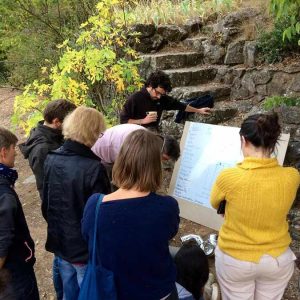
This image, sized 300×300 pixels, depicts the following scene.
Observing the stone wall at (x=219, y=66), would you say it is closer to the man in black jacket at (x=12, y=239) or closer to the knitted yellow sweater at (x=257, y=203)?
the knitted yellow sweater at (x=257, y=203)

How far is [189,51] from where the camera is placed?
6.93m

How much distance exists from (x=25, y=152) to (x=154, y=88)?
5.61 ft

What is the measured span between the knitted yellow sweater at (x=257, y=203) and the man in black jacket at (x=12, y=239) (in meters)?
1.18

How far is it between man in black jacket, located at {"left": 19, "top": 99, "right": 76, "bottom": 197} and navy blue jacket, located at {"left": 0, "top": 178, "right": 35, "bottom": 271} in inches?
24.5

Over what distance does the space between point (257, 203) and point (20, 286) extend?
1505 millimetres

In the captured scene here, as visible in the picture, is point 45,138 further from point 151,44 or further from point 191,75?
point 151,44

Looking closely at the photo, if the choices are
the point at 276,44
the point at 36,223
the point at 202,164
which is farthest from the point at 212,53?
the point at 36,223

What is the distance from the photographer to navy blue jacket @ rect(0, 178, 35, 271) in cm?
196

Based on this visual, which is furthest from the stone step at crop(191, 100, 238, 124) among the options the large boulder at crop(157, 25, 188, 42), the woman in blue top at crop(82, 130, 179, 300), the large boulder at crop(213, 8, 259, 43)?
the woman in blue top at crop(82, 130, 179, 300)

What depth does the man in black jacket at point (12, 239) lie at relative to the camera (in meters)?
1.98

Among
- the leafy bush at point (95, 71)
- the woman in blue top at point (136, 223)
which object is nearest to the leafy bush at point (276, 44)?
the leafy bush at point (95, 71)

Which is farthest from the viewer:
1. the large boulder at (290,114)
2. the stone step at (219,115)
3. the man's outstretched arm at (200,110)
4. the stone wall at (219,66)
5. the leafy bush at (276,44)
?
the leafy bush at (276,44)

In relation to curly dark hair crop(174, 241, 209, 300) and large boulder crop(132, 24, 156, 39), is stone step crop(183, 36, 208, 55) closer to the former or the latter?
large boulder crop(132, 24, 156, 39)

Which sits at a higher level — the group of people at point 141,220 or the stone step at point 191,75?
the stone step at point 191,75
